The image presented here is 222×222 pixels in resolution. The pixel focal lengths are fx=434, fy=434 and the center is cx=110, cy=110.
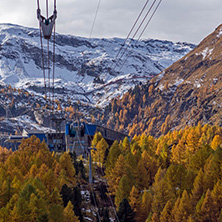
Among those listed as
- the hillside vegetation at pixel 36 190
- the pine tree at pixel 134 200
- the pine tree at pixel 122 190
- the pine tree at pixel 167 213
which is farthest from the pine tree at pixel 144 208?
the hillside vegetation at pixel 36 190

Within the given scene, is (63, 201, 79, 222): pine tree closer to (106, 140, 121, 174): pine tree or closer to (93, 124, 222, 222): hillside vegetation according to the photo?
(93, 124, 222, 222): hillside vegetation

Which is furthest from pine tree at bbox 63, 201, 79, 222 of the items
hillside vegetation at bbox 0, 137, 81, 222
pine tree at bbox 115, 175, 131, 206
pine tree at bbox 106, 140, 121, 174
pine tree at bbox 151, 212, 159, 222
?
pine tree at bbox 106, 140, 121, 174

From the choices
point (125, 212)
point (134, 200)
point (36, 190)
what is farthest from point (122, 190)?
point (36, 190)

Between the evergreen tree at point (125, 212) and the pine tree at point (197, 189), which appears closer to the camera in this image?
the evergreen tree at point (125, 212)

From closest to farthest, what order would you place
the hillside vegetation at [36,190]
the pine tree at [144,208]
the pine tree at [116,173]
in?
the hillside vegetation at [36,190], the pine tree at [144,208], the pine tree at [116,173]

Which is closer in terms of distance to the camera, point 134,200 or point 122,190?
point 134,200

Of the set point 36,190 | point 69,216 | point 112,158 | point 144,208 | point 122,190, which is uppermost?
point 112,158

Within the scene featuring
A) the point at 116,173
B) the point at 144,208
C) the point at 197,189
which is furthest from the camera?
the point at 116,173

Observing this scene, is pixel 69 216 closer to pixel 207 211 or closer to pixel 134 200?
pixel 134 200

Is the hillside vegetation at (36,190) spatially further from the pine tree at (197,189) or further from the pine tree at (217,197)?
the pine tree at (217,197)

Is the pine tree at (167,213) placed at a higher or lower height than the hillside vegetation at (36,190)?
lower

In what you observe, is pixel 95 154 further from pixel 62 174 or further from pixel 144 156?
pixel 62 174
